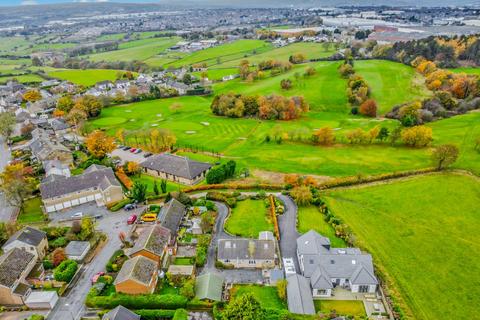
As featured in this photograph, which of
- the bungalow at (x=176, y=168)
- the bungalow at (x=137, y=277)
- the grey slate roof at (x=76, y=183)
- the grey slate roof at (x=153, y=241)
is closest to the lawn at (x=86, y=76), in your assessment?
the bungalow at (x=176, y=168)

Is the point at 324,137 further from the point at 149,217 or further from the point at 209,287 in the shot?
the point at 209,287

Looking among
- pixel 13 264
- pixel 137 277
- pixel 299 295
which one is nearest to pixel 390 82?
pixel 299 295

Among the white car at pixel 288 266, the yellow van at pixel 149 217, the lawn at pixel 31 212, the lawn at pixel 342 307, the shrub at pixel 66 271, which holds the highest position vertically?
the white car at pixel 288 266

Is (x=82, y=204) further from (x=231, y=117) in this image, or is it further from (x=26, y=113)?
(x=26, y=113)

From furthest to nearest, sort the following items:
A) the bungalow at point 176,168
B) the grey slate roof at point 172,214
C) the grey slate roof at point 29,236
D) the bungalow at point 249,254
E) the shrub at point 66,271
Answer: the bungalow at point 176,168, the grey slate roof at point 172,214, the grey slate roof at point 29,236, the bungalow at point 249,254, the shrub at point 66,271

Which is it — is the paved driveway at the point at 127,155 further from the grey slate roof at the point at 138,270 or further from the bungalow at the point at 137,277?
the bungalow at the point at 137,277

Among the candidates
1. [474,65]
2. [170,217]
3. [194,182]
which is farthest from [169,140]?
[474,65]

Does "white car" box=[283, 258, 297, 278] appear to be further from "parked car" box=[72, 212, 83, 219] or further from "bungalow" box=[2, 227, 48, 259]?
"parked car" box=[72, 212, 83, 219]
